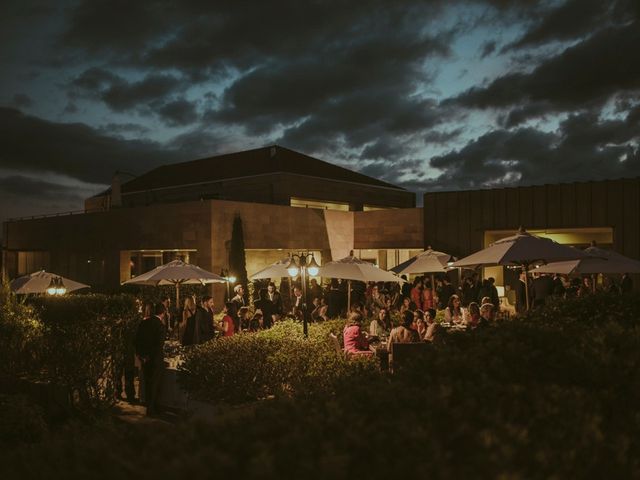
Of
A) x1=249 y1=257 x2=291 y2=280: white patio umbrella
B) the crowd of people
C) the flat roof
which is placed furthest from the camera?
the flat roof

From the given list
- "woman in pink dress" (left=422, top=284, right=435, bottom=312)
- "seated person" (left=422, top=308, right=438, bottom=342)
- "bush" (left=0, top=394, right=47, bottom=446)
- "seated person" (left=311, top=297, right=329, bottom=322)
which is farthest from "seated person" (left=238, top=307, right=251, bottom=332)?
"bush" (left=0, top=394, right=47, bottom=446)

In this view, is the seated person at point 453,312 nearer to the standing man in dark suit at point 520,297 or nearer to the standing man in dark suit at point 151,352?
the standing man in dark suit at point 520,297

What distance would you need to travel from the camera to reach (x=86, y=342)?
10.2 m

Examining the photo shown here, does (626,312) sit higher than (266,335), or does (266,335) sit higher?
(626,312)

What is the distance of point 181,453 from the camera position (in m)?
2.64

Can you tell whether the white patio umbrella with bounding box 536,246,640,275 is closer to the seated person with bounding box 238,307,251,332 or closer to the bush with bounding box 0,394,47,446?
the seated person with bounding box 238,307,251,332

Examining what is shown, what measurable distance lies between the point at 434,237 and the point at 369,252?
4.22 meters

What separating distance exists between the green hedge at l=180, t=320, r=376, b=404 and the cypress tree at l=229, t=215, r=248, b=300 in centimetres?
1298

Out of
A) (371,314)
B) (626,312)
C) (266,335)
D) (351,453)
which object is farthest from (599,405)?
(371,314)

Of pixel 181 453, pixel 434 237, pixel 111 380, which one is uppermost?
pixel 434 237

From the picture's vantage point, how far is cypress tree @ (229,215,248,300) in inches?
920

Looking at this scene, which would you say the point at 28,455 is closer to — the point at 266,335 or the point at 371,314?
the point at 266,335

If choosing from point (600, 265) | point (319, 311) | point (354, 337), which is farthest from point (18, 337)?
point (600, 265)

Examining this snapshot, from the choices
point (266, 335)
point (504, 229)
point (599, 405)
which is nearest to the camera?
point (599, 405)
